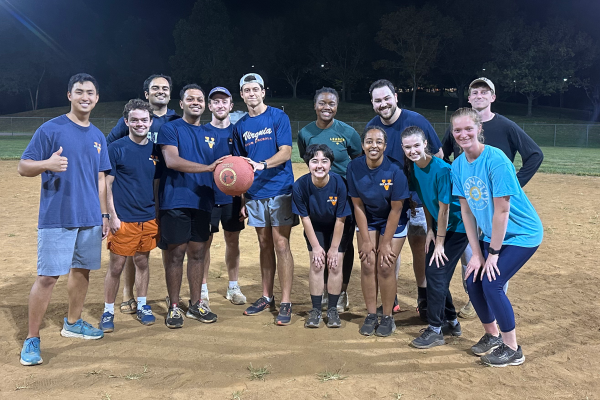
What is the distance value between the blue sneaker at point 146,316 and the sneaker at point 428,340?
9.00 ft

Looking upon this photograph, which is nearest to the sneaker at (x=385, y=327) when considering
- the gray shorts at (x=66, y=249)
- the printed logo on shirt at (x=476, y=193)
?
the printed logo on shirt at (x=476, y=193)

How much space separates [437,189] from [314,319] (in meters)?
1.88

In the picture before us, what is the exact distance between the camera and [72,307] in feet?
16.1

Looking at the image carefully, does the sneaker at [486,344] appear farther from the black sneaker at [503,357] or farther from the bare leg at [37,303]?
the bare leg at [37,303]

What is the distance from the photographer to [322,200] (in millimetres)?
5184

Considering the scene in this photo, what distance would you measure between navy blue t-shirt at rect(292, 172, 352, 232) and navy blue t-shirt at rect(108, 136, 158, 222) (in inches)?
64.3

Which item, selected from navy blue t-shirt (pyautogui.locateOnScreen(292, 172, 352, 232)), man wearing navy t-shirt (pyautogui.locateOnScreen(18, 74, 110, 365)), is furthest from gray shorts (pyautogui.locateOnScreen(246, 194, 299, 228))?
man wearing navy t-shirt (pyautogui.locateOnScreen(18, 74, 110, 365))

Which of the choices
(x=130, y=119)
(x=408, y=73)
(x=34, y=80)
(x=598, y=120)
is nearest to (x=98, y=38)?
(x=34, y=80)

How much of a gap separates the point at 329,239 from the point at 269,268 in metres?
0.86

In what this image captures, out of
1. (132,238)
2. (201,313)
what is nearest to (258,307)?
(201,313)

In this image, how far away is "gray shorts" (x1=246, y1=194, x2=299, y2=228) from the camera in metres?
5.43

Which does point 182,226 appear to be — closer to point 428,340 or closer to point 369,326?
point 369,326

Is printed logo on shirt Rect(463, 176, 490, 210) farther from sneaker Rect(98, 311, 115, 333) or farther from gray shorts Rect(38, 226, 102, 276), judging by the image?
sneaker Rect(98, 311, 115, 333)

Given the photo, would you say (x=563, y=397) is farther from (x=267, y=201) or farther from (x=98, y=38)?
(x=98, y=38)
